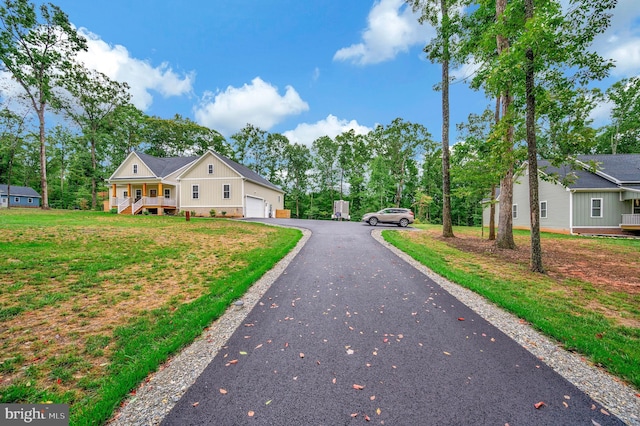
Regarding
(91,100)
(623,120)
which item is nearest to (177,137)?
(91,100)

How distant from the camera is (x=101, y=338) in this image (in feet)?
10.2

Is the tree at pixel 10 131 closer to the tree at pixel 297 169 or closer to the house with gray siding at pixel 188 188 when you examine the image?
the house with gray siding at pixel 188 188

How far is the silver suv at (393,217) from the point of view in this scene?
59.1 ft

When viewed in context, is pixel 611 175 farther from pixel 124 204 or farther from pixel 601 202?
pixel 124 204

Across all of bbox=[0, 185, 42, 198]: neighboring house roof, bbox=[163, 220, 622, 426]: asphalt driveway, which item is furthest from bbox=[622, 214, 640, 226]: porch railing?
bbox=[0, 185, 42, 198]: neighboring house roof

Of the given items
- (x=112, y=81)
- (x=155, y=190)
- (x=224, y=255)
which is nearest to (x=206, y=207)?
(x=155, y=190)

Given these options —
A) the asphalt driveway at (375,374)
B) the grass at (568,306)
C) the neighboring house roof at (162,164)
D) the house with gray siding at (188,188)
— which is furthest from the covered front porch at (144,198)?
the grass at (568,306)

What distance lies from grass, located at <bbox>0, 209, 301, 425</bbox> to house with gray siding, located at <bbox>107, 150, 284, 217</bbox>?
1482cm

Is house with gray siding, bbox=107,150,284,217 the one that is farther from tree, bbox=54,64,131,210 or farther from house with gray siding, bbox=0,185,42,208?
house with gray siding, bbox=0,185,42,208

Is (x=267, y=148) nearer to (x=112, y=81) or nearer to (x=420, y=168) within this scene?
(x=112, y=81)

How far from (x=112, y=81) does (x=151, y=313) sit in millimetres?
35609

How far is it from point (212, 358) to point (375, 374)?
6.02ft

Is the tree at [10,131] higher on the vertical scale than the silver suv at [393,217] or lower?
higher

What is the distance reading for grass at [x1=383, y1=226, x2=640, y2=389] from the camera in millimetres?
2943
